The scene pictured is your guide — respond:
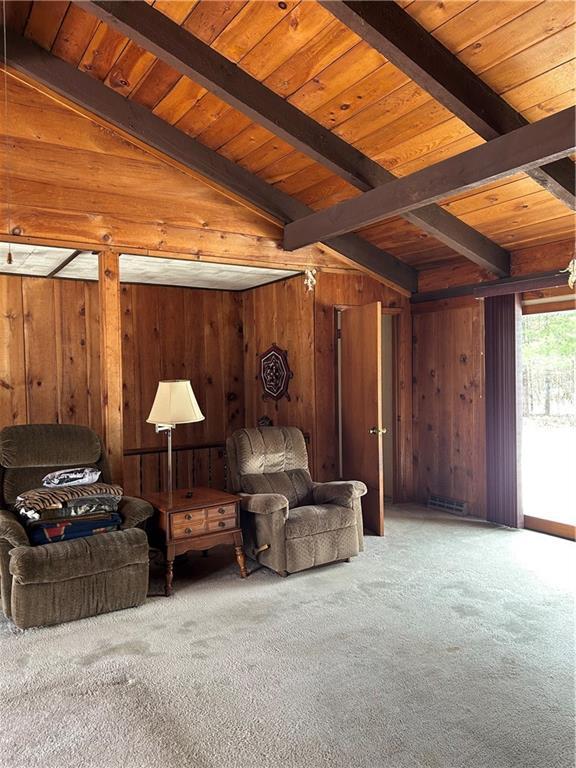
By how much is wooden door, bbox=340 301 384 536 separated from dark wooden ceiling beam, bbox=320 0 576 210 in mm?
1967

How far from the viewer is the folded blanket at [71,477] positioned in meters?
3.75

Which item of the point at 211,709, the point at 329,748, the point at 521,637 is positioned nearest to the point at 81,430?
the point at 211,709

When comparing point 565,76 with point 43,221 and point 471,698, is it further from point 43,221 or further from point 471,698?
point 43,221

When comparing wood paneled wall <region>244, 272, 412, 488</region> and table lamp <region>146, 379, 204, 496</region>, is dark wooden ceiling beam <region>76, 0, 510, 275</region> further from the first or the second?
table lamp <region>146, 379, 204, 496</region>

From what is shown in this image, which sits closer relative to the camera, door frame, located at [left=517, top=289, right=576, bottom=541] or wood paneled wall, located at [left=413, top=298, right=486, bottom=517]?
door frame, located at [left=517, top=289, right=576, bottom=541]

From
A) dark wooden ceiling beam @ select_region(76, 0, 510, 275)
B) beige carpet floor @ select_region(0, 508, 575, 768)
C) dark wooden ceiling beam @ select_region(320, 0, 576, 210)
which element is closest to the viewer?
beige carpet floor @ select_region(0, 508, 575, 768)

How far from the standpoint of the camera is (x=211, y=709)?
2.48m

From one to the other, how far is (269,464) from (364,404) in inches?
43.6

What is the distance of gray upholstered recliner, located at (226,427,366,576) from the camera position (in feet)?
13.1

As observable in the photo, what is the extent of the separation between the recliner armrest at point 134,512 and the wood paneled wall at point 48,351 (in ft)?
7.16

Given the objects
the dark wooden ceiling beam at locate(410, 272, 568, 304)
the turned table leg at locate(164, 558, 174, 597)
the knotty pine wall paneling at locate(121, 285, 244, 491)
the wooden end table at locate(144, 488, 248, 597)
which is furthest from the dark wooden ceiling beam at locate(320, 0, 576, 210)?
the knotty pine wall paneling at locate(121, 285, 244, 491)

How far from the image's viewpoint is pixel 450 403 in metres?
5.82

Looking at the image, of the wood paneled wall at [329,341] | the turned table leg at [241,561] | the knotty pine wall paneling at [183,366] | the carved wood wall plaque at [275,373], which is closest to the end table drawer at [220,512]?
the turned table leg at [241,561]

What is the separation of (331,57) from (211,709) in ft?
10.7
